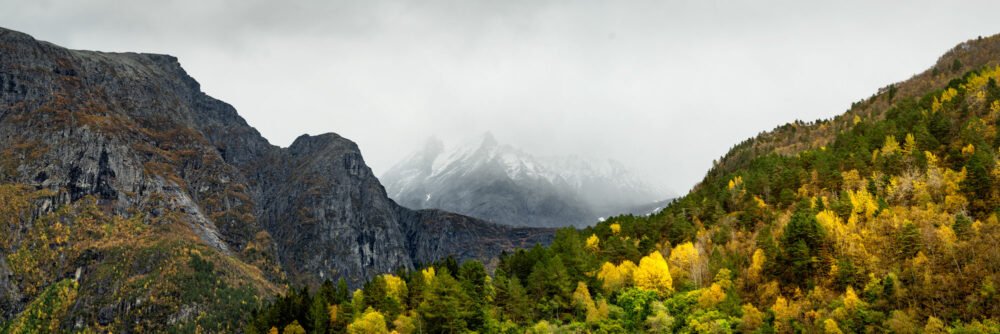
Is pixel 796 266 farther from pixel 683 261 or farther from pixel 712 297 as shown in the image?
pixel 683 261

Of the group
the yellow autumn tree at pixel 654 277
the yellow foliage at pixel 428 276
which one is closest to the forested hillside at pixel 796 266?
the yellow autumn tree at pixel 654 277

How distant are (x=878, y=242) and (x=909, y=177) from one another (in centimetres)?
2202

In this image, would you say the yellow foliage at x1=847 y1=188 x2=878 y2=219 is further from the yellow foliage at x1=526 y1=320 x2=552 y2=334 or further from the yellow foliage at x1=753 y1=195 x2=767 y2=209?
the yellow foliage at x1=526 y1=320 x2=552 y2=334

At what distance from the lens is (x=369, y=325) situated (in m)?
92.1

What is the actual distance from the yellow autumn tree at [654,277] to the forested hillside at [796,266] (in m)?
0.20

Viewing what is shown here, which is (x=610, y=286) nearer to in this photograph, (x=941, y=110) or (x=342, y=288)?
(x=342, y=288)

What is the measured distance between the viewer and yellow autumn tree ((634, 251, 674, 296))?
10125 cm

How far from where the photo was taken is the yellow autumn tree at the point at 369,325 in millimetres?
91500

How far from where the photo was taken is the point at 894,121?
124 metres

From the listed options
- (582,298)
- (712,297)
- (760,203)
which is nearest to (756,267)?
(712,297)

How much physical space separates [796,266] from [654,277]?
82.8ft

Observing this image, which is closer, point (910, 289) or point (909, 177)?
point (910, 289)

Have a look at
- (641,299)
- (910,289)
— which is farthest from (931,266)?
(641,299)

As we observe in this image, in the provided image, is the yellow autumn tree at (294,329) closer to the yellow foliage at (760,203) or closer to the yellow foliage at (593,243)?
the yellow foliage at (593,243)
